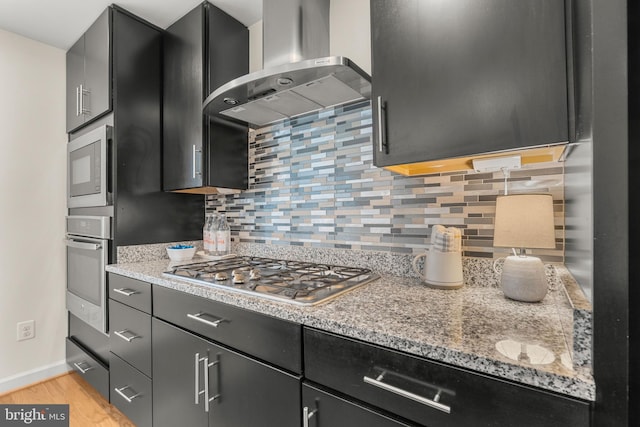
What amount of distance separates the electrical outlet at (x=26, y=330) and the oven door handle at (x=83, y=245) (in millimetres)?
579

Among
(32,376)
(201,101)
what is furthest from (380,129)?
(32,376)

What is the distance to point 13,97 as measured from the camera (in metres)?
2.05

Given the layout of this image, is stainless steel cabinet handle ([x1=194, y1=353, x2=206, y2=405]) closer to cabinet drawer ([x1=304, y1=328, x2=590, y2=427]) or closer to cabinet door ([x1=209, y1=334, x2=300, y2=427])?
cabinet door ([x1=209, y1=334, x2=300, y2=427])

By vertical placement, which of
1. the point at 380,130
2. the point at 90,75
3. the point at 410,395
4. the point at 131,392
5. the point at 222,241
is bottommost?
the point at 131,392

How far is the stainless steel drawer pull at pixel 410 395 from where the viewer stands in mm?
631

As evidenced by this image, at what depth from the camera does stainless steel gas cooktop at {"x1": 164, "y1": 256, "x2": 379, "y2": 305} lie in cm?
100

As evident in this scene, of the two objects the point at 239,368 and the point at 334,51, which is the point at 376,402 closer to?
the point at 239,368

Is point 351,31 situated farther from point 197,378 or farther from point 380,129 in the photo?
point 197,378

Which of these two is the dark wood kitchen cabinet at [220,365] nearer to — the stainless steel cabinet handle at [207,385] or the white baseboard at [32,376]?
the stainless steel cabinet handle at [207,385]

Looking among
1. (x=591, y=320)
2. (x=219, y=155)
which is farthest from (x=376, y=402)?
(x=219, y=155)

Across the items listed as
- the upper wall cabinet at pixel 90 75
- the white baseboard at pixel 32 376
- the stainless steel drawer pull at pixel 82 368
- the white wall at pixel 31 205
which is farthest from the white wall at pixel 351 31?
the white baseboard at pixel 32 376

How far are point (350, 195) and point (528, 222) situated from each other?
0.78 meters

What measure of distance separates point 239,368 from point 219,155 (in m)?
1.24

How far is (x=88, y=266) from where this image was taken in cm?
191
